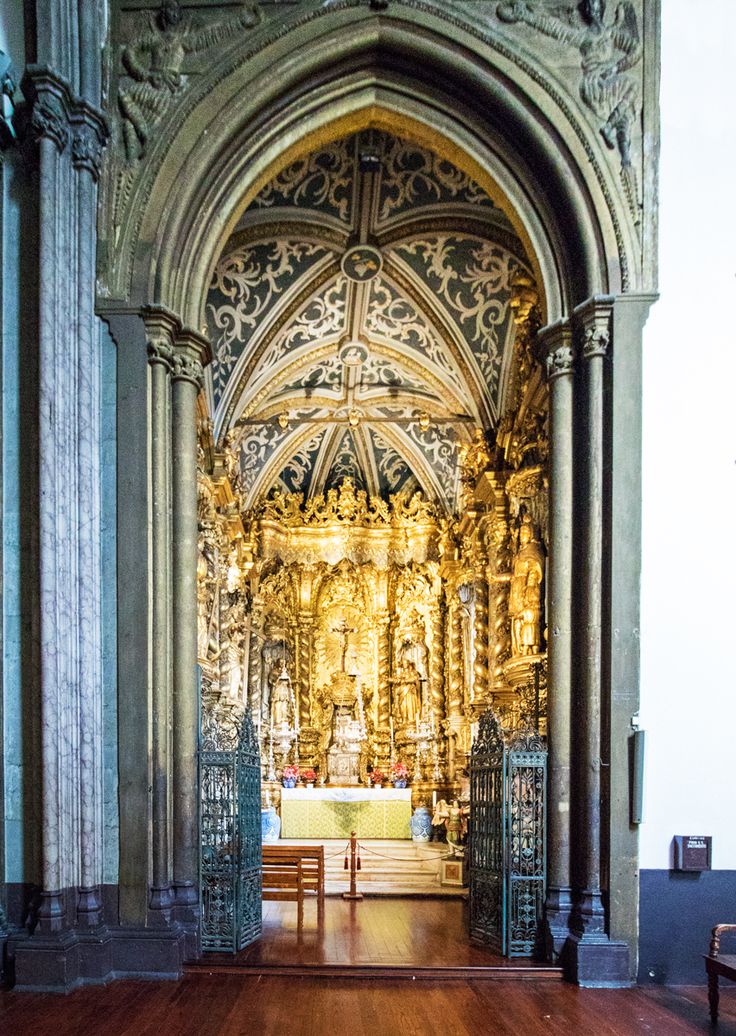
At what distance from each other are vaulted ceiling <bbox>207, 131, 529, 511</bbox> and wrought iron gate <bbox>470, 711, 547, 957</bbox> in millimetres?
5448

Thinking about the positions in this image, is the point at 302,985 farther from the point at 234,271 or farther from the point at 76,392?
the point at 234,271

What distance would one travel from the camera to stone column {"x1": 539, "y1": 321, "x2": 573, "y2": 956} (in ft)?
25.2

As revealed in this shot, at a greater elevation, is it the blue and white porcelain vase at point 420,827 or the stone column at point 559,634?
the stone column at point 559,634

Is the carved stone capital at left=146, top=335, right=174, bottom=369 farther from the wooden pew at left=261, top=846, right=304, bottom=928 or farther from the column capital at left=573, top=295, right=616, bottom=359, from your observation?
the wooden pew at left=261, top=846, right=304, bottom=928

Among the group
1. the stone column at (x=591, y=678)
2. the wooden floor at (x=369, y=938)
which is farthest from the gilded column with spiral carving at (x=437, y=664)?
the stone column at (x=591, y=678)

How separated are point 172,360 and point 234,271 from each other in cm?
424

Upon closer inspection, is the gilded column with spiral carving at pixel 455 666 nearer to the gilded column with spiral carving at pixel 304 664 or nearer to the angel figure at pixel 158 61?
the gilded column with spiral carving at pixel 304 664

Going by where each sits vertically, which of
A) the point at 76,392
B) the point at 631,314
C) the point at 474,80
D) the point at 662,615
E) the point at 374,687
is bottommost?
the point at 374,687

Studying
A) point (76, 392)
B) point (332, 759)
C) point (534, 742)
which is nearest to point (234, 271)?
point (76, 392)

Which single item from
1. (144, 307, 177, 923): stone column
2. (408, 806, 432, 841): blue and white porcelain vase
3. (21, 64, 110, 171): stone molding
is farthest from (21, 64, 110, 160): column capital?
(408, 806, 432, 841): blue and white porcelain vase

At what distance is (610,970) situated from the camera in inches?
286

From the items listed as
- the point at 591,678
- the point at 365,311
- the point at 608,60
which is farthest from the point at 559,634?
the point at 365,311

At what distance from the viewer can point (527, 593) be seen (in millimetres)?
11320

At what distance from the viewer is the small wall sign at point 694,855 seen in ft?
24.2
